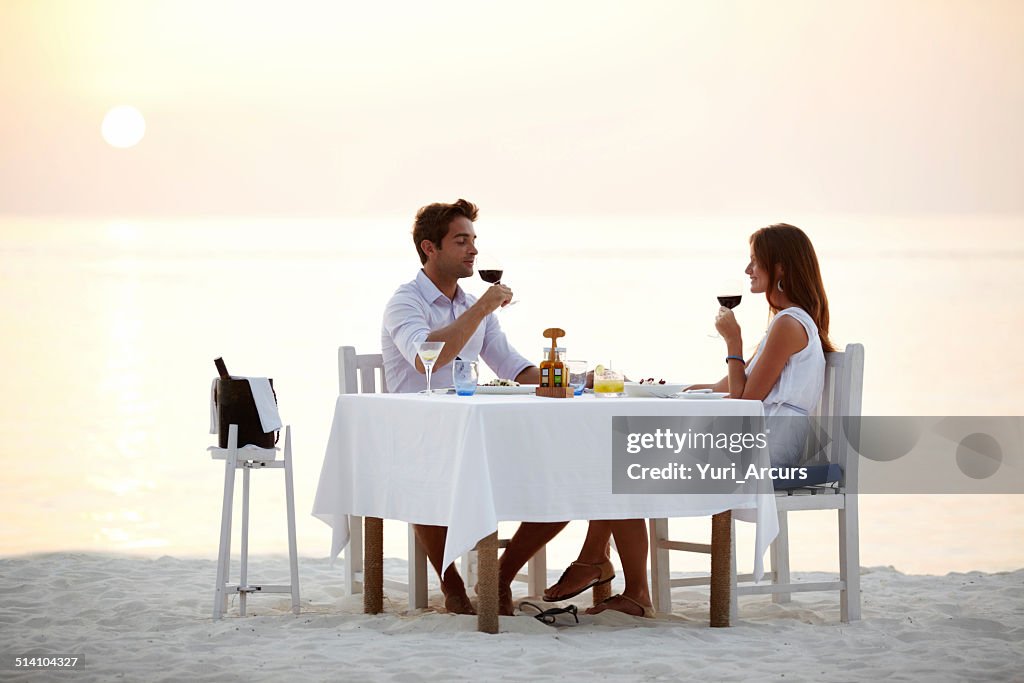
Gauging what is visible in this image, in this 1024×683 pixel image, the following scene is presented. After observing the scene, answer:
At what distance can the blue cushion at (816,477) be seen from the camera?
3.98 meters

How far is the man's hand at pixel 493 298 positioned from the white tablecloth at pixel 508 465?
1.97 feet

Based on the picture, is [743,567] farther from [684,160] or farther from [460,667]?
[684,160]

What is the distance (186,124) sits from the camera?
43.2 metres

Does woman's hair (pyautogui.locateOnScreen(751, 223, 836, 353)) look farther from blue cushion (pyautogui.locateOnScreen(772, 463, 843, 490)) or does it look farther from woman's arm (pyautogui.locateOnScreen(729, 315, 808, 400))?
blue cushion (pyautogui.locateOnScreen(772, 463, 843, 490))

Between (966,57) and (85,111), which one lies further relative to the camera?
(85,111)

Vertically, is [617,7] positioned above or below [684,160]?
above

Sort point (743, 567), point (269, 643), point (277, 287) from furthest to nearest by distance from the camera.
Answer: point (277, 287)
point (743, 567)
point (269, 643)

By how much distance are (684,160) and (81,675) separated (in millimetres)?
39715

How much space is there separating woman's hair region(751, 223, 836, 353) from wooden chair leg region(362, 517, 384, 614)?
1455mm

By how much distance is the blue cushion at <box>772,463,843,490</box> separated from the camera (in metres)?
3.98

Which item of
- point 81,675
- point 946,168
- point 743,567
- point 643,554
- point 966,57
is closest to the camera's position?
point 81,675

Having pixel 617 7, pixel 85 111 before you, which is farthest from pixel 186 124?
pixel 617 7

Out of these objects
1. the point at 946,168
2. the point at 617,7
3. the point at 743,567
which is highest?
the point at 617,7

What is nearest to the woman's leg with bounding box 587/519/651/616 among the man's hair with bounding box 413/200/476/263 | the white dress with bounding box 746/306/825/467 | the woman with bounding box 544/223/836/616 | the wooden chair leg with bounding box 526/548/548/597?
the woman with bounding box 544/223/836/616
